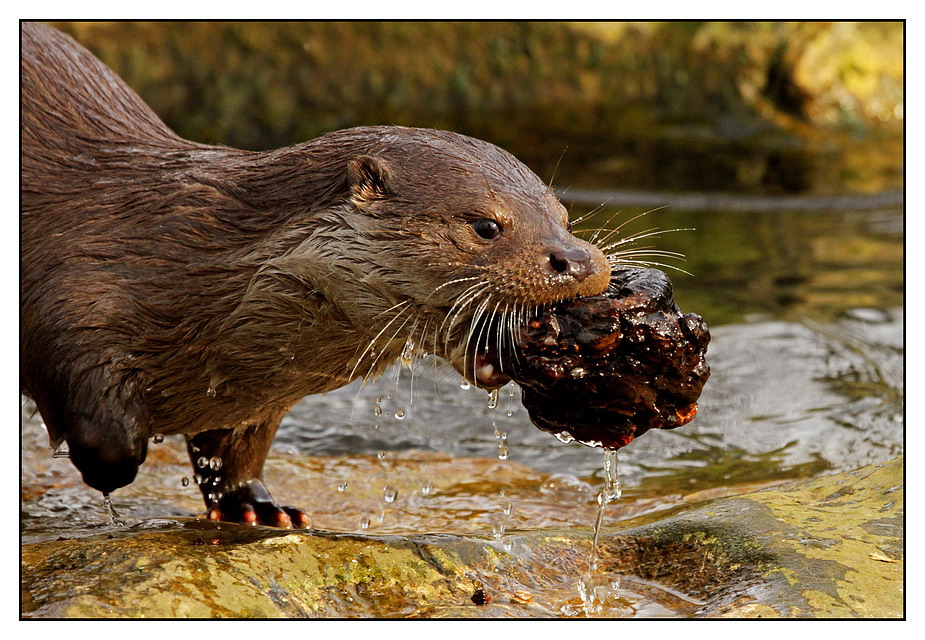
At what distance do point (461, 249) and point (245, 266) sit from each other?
1.92 ft

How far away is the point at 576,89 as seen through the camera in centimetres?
884

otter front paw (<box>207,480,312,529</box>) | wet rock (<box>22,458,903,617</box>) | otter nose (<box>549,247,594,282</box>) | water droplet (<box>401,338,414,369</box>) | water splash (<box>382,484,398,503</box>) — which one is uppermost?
otter nose (<box>549,247,594,282</box>)

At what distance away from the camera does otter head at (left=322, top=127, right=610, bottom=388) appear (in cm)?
268

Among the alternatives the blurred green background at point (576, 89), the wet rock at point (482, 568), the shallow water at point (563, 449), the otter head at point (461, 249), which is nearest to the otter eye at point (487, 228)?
the otter head at point (461, 249)

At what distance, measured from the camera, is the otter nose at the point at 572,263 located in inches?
105

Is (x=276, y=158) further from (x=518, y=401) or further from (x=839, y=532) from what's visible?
(x=518, y=401)

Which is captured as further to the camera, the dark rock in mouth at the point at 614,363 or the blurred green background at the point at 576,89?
the blurred green background at the point at 576,89

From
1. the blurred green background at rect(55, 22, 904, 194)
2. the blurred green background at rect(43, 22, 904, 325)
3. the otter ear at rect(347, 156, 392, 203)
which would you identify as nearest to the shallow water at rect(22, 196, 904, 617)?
the otter ear at rect(347, 156, 392, 203)

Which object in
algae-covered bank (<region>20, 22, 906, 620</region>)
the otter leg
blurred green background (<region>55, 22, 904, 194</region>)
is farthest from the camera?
blurred green background (<region>55, 22, 904, 194</region>)

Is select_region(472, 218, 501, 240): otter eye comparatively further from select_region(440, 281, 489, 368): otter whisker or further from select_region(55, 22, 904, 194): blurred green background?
select_region(55, 22, 904, 194): blurred green background

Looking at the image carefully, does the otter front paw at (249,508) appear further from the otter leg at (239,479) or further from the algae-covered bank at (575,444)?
the algae-covered bank at (575,444)

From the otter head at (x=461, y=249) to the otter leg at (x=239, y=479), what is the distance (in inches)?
36.2

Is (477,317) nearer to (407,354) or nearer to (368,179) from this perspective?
(407,354)

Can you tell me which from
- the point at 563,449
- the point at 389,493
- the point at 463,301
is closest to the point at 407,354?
the point at 463,301
